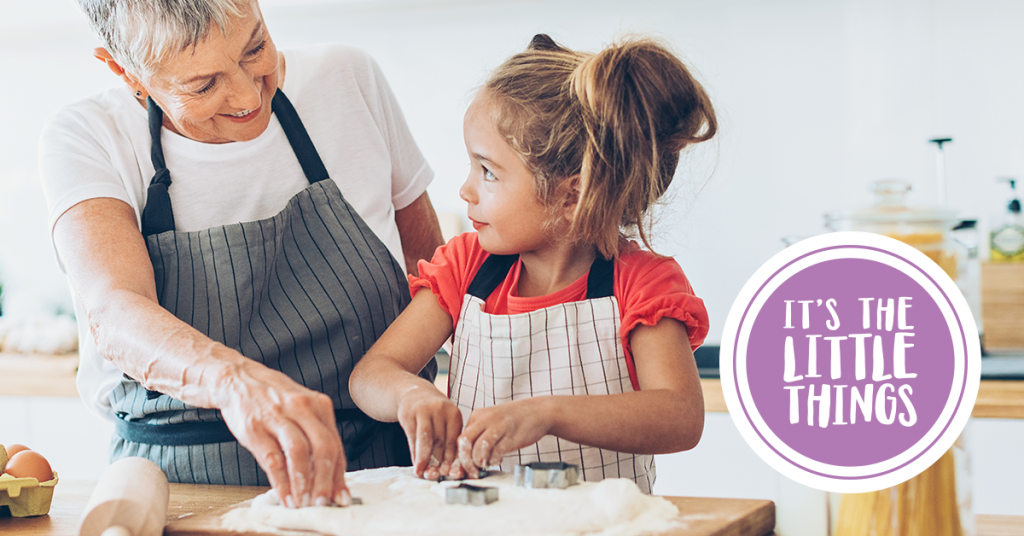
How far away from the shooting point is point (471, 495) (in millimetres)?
698

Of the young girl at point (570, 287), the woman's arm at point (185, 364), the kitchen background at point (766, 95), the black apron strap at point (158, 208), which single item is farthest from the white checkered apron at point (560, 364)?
the kitchen background at point (766, 95)

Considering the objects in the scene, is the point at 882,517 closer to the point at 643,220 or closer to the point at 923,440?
the point at 923,440

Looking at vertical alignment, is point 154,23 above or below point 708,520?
above

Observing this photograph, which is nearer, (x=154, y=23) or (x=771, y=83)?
(x=154, y=23)

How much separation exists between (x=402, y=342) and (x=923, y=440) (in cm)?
60


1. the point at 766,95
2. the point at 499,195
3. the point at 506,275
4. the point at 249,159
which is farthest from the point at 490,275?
the point at 766,95

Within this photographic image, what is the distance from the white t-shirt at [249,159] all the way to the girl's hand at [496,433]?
1.62 feet

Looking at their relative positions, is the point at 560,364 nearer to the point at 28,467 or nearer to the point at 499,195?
the point at 499,195

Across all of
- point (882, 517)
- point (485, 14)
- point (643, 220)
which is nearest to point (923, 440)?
point (882, 517)

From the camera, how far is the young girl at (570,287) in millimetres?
861

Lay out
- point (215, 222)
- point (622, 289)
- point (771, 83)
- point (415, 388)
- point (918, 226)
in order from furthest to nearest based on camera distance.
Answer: point (771, 83) < point (215, 222) < point (622, 289) < point (415, 388) < point (918, 226)

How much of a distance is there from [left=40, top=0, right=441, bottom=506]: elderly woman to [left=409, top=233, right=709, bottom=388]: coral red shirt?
10cm

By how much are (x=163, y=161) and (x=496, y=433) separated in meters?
0.60

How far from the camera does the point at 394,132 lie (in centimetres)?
126
